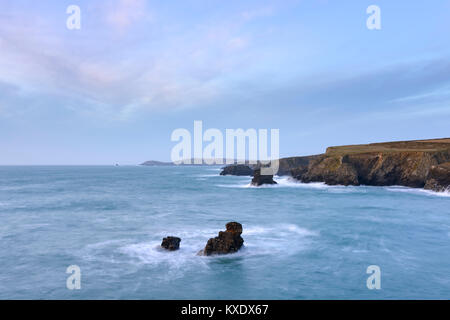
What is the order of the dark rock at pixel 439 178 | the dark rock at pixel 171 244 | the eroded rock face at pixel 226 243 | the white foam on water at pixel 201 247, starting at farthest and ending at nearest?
the dark rock at pixel 439 178 < the dark rock at pixel 171 244 < the eroded rock face at pixel 226 243 < the white foam on water at pixel 201 247

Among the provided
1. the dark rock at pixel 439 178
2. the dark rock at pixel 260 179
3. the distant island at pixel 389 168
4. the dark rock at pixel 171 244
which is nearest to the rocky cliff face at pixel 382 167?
the distant island at pixel 389 168

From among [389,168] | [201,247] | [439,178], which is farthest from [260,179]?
[201,247]

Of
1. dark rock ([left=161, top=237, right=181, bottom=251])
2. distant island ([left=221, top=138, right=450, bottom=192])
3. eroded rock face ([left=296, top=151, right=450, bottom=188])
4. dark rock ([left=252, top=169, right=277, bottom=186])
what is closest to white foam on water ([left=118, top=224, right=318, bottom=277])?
dark rock ([left=161, top=237, right=181, bottom=251])

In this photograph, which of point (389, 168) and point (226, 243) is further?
point (389, 168)

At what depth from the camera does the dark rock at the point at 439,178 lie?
173ft

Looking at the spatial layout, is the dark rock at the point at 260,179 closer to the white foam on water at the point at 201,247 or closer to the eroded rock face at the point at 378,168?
the eroded rock face at the point at 378,168

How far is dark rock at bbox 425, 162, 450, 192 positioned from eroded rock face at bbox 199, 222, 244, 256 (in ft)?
168

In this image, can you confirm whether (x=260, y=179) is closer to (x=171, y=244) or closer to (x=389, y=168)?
(x=389, y=168)

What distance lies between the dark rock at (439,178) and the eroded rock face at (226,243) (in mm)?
51284

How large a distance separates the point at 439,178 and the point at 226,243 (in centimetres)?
5373

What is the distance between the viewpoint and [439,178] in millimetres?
54250

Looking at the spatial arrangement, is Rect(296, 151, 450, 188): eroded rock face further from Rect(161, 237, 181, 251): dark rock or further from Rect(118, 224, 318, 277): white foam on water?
Rect(161, 237, 181, 251): dark rock
